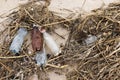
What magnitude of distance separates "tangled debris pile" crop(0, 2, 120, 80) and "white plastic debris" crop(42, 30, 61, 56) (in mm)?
40

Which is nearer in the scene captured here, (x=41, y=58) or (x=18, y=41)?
(x=41, y=58)

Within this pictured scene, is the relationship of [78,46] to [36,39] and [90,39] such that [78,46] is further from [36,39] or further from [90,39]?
[36,39]

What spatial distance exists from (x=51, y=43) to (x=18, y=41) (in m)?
0.25

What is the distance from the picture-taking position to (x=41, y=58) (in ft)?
10.3

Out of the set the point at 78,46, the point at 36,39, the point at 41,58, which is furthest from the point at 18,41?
the point at 78,46

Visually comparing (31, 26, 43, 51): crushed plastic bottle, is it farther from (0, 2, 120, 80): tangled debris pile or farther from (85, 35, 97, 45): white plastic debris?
(85, 35, 97, 45): white plastic debris

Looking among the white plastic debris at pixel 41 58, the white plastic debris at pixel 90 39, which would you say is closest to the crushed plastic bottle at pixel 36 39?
the white plastic debris at pixel 41 58

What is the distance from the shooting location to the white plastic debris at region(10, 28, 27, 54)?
126 inches

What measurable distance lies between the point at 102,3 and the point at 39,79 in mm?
797

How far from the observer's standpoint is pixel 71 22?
3305 millimetres

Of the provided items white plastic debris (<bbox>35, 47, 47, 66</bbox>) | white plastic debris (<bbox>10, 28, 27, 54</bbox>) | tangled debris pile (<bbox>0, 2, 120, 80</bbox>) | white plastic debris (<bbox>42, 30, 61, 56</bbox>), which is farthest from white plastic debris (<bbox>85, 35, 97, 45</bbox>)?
white plastic debris (<bbox>10, 28, 27, 54</bbox>)

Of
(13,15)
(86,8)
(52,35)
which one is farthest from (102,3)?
(13,15)

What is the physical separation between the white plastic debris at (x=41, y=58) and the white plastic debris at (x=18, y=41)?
0.15m

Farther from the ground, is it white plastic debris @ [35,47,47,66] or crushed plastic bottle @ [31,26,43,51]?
crushed plastic bottle @ [31,26,43,51]
